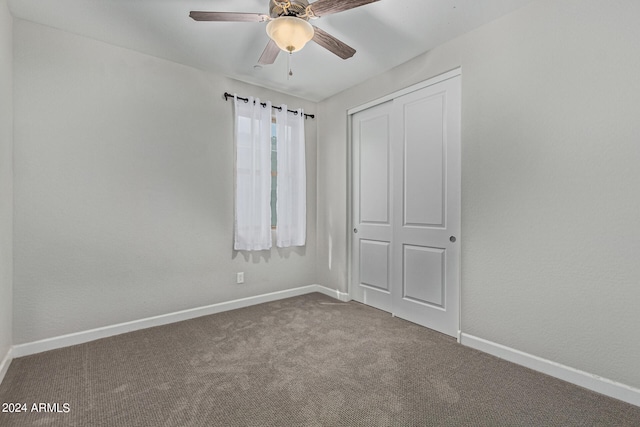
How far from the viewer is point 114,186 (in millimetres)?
2725

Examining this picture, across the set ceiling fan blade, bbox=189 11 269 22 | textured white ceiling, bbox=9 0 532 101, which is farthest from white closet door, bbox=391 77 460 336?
ceiling fan blade, bbox=189 11 269 22

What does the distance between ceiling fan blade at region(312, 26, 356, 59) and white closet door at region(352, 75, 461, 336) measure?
3.45 feet

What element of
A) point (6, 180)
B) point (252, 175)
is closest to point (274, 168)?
point (252, 175)

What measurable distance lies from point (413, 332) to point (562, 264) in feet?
4.33

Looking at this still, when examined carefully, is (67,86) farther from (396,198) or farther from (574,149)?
(574,149)

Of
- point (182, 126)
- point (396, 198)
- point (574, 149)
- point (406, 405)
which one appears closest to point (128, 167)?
point (182, 126)

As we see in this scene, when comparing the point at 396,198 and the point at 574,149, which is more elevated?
the point at 574,149

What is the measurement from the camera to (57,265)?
249cm

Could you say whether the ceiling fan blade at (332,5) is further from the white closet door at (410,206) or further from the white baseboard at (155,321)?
the white baseboard at (155,321)

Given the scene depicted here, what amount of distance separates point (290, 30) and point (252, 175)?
1896 mm

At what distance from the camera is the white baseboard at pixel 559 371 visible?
1.80 meters

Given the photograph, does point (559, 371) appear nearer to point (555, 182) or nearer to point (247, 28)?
point (555, 182)

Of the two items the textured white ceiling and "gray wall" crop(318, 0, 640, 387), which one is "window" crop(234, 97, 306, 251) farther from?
"gray wall" crop(318, 0, 640, 387)

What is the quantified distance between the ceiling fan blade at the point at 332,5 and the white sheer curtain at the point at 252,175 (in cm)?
180
